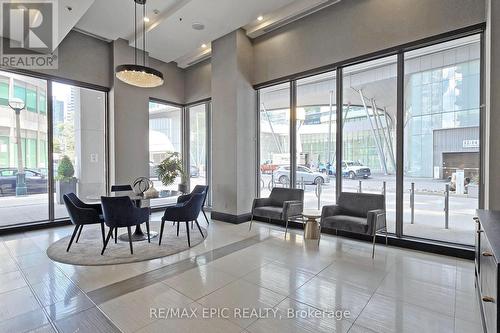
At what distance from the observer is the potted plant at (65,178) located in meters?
5.68

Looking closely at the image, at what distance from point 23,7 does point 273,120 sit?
15.6 ft

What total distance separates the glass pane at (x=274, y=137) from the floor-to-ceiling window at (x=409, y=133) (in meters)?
0.48

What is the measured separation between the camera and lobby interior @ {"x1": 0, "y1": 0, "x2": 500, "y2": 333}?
8.46 ft

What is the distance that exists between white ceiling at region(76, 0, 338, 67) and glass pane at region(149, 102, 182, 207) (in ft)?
5.72

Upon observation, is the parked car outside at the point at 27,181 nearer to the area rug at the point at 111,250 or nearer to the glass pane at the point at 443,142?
the area rug at the point at 111,250

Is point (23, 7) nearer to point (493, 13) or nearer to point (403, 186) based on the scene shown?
point (493, 13)

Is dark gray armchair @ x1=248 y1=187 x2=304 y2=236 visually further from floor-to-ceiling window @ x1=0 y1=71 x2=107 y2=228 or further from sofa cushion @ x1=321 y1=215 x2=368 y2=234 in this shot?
floor-to-ceiling window @ x1=0 y1=71 x2=107 y2=228

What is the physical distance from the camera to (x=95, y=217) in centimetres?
393

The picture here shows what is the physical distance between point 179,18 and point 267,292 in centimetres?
497

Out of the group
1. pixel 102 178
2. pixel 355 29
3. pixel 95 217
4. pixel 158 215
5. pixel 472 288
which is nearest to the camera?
pixel 472 288

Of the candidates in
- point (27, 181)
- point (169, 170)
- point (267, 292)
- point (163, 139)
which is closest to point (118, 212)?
point (267, 292)

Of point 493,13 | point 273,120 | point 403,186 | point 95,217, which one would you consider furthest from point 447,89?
point 95,217

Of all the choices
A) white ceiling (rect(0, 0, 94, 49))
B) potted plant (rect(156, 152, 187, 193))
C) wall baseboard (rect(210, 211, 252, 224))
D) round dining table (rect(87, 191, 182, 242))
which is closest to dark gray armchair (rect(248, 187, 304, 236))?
wall baseboard (rect(210, 211, 252, 224))

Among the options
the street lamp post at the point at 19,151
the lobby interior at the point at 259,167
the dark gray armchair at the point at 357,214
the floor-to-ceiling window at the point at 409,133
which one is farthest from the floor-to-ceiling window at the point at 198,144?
the dark gray armchair at the point at 357,214
